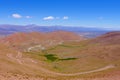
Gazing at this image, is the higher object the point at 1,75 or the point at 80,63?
the point at 1,75

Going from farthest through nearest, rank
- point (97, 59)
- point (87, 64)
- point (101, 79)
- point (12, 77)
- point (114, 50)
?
point (114, 50) → point (97, 59) → point (87, 64) → point (101, 79) → point (12, 77)

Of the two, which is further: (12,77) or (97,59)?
Answer: (97,59)

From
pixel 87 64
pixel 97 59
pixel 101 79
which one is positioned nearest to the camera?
pixel 101 79

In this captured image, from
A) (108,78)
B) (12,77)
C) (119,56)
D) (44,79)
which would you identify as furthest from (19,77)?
(119,56)

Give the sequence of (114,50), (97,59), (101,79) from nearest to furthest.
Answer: (101,79) → (97,59) → (114,50)

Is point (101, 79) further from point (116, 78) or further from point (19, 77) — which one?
point (19, 77)

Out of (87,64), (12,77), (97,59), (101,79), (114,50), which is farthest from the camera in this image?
(114,50)

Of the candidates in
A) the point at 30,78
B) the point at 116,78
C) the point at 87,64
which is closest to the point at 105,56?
the point at 87,64

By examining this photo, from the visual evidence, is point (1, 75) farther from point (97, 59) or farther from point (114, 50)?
point (114, 50)

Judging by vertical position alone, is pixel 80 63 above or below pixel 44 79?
below

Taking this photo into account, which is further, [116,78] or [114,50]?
[114,50]
